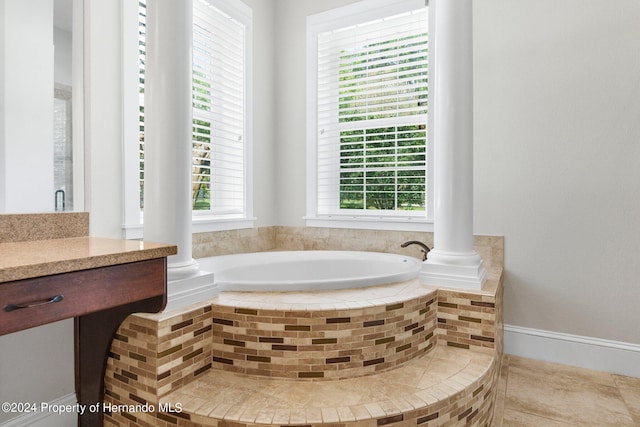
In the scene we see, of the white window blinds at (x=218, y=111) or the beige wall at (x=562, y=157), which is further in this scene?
the white window blinds at (x=218, y=111)

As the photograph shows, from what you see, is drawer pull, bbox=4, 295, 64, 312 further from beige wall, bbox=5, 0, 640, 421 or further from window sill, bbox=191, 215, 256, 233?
window sill, bbox=191, 215, 256, 233

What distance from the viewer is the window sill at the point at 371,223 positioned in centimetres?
296

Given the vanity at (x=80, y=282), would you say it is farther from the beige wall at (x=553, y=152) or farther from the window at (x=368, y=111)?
the window at (x=368, y=111)

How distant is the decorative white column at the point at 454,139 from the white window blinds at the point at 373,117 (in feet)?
2.53

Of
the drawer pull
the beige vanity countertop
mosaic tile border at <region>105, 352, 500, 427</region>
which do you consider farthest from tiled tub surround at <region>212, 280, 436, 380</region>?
the drawer pull

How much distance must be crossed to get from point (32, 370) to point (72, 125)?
1148mm

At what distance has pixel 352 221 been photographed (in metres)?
3.25

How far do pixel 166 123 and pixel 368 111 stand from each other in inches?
74.6

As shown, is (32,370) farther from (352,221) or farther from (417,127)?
(417,127)

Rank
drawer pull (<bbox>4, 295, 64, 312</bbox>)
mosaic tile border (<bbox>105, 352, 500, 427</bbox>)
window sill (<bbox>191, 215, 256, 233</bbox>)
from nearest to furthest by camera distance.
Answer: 1. drawer pull (<bbox>4, 295, 64, 312</bbox>)
2. mosaic tile border (<bbox>105, 352, 500, 427</bbox>)
3. window sill (<bbox>191, 215, 256, 233</bbox>)

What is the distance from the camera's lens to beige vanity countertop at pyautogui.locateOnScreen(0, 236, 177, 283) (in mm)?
1027

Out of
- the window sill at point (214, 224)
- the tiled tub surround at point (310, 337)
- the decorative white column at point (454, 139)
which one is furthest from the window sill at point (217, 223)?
the decorative white column at point (454, 139)

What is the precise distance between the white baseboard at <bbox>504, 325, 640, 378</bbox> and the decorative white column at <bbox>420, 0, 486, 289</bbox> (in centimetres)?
76

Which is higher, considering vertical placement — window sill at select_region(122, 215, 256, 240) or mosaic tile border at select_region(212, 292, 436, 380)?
window sill at select_region(122, 215, 256, 240)
